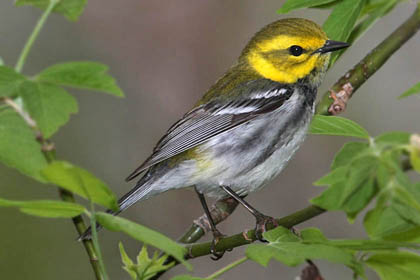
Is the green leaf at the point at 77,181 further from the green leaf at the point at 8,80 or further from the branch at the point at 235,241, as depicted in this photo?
the branch at the point at 235,241

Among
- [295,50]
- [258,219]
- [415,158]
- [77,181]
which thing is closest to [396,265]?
[415,158]

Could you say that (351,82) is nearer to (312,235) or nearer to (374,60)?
(374,60)

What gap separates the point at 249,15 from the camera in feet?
25.1

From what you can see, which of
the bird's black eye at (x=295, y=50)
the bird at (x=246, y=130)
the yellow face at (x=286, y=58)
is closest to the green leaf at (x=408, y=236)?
the bird at (x=246, y=130)

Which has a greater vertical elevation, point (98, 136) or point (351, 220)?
point (98, 136)

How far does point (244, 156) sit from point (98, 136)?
162 inches

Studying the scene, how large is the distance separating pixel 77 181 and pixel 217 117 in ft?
6.97

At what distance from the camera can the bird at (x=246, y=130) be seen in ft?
11.4

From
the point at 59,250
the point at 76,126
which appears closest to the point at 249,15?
the point at 76,126

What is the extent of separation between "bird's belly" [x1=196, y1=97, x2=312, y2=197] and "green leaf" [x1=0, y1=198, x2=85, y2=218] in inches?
69.4

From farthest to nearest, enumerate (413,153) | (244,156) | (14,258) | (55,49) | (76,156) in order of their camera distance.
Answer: (55,49), (76,156), (14,258), (244,156), (413,153)

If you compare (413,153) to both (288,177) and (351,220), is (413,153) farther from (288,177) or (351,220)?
(288,177)

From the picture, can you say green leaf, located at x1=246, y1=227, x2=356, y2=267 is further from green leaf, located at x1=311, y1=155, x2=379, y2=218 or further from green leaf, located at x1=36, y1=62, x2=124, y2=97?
green leaf, located at x1=36, y1=62, x2=124, y2=97

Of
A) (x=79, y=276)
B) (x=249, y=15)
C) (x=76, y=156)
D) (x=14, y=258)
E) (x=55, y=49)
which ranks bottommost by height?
(x=79, y=276)
